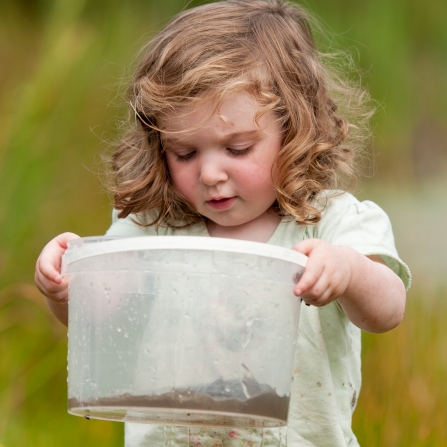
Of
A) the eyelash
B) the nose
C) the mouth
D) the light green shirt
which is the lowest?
the light green shirt

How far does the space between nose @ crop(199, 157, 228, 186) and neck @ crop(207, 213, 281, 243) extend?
0.18 m

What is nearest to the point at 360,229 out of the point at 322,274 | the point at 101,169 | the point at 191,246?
the point at 322,274

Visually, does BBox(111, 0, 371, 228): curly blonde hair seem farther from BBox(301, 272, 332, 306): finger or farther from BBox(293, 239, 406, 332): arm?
BBox(301, 272, 332, 306): finger

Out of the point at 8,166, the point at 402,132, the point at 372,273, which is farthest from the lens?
the point at 402,132

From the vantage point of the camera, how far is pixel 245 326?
122cm

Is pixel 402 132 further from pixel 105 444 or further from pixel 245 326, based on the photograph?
pixel 245 326

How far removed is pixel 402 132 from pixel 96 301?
189 cm

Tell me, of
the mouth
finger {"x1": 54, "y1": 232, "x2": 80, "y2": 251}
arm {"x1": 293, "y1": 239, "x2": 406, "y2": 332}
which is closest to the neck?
the mouth

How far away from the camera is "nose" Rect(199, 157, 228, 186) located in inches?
60.7

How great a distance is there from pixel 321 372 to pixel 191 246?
53cm

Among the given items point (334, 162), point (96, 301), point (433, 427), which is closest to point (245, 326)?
point (96, 301)

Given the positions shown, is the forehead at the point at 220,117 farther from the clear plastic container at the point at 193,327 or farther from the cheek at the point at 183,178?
the clear plastic container at the point at 193,327

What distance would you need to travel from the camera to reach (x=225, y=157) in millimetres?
1569

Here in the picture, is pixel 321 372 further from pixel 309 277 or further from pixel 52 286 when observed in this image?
pixel 52 286
